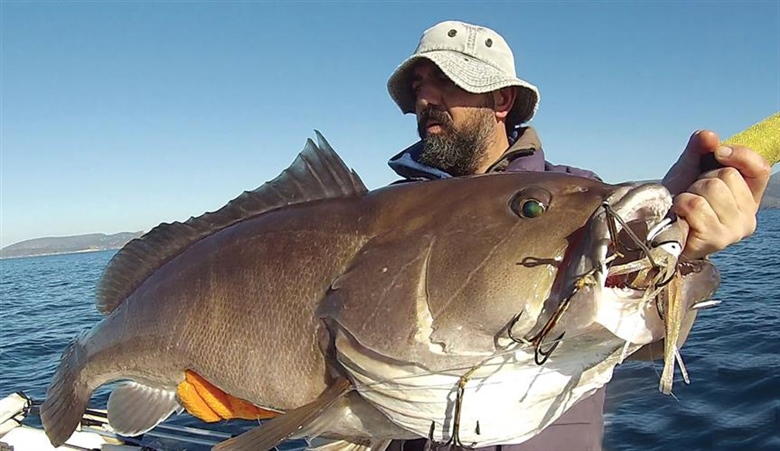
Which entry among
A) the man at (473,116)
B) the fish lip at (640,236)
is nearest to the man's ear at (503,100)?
the man at (473,116)

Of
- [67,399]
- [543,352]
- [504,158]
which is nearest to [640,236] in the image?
[543,352]

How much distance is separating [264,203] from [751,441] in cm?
708

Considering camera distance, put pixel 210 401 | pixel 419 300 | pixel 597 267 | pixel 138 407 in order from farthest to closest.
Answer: pixel 138 407 → pixel 210 401 → pixel 419 300 → pixel 597 267

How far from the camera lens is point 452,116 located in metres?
3.67

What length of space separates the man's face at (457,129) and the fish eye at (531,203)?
161 centimetres

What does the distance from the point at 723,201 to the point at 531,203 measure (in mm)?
574

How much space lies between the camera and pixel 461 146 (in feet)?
11.8

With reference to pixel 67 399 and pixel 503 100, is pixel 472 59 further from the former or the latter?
pixel 67 399

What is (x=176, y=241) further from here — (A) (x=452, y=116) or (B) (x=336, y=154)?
(A) (x=452, y=116)

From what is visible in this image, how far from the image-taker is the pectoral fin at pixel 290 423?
2.10m

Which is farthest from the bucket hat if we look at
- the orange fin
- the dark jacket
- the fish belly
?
the orange fin

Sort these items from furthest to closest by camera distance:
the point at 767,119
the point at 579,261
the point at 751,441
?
the point at 751,441 → the point at 767,119 → the point at 579,261

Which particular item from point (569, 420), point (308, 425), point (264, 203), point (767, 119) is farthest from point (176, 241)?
point (767, 119)

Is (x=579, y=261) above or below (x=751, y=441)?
above
